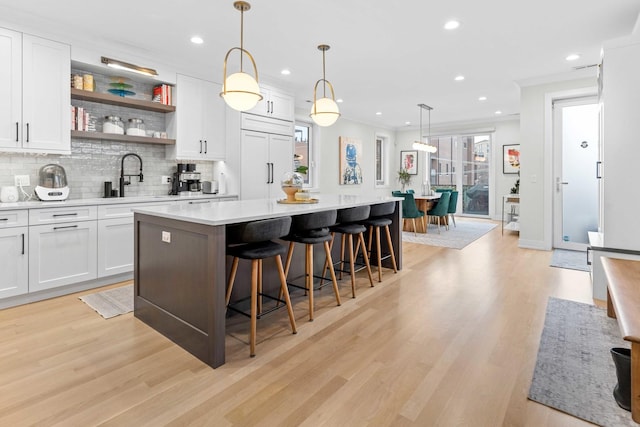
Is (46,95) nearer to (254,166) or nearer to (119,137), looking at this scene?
(119,137)

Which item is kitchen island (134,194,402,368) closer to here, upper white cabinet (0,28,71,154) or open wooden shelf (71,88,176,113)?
upper white cabinet (0,28,71,154)

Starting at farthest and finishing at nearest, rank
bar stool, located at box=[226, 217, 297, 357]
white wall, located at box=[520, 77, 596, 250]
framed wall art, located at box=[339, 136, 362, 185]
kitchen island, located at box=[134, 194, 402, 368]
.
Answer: framed wall art, located at box=[339, 136, 362, 185], white wall, located at box=[520, 77, 596, 250], bar stool, located at box=[226, 217, 297, 357], kitchen island, located at box=[134, 194, 402, 368]

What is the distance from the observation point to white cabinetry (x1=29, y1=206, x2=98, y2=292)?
320cm

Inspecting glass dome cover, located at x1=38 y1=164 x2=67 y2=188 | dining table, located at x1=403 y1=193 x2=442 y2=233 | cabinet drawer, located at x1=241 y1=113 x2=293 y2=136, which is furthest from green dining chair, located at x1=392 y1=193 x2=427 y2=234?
glass dome cover, located at x1=38 y1=164 x2=67 y2=188

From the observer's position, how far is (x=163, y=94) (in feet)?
14.5

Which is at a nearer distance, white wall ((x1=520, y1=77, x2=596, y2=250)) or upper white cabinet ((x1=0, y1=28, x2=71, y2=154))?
upper white cabinet ((x1=0, y1=28, x2=71, y2=154))

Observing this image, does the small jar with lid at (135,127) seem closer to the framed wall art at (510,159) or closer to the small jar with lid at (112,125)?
the small jar with lid at (112,125)

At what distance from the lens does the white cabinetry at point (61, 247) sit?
10.5 feet

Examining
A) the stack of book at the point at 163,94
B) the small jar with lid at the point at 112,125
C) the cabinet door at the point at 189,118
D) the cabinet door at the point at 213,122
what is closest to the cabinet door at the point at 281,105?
the cabinet door at the point at 213,122

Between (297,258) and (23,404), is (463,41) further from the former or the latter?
(23,404)

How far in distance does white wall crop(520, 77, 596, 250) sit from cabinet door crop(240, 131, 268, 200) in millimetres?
4058

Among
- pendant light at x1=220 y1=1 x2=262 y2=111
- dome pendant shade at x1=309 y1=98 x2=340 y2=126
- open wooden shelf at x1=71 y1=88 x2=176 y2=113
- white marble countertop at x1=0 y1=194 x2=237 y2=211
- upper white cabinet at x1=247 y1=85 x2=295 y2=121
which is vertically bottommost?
white marble countertop at x1=0 y1=194 x2=237 y2=211

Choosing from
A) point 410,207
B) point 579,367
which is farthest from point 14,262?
point 410,207

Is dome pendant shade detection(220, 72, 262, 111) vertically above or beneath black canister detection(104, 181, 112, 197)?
above
